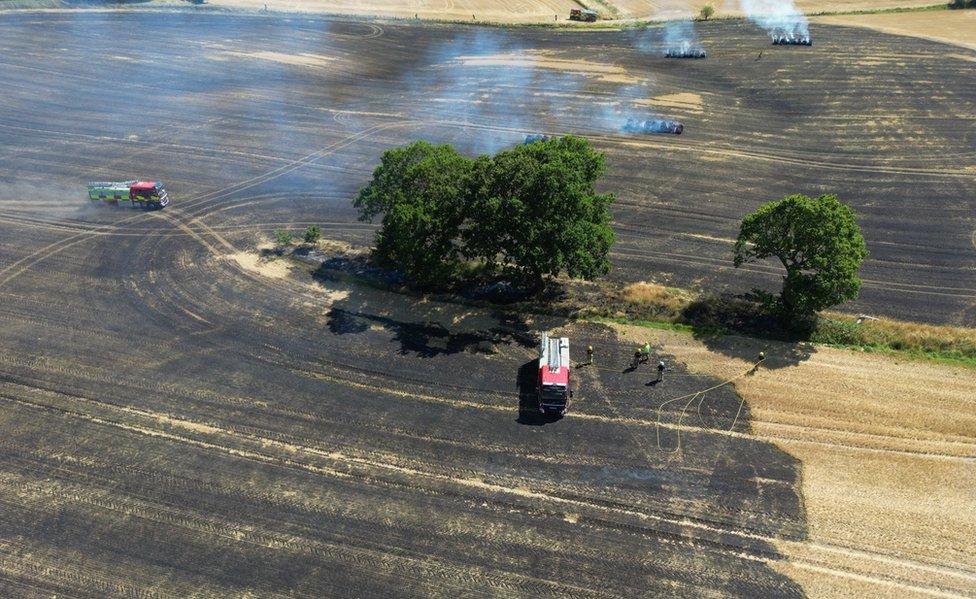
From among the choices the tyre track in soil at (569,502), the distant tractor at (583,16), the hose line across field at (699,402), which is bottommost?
the tyre track in soil at (569,502)

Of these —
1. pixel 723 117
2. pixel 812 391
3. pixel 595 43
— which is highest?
pixel 595 43

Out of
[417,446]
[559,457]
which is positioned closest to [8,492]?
[417,446]

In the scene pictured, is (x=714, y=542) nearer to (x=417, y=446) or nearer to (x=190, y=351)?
(x=417, y=446)

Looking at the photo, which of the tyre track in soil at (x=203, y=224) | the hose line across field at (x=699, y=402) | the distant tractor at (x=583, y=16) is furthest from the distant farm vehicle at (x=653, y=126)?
the distant tractor at (x=583, y=16)

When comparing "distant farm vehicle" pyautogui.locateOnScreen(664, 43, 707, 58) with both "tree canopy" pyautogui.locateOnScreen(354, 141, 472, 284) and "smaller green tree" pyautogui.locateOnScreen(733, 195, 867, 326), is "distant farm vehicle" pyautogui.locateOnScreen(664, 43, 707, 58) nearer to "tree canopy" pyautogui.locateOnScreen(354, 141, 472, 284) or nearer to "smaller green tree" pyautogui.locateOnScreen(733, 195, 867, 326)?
"smaller green tree" pyautogui.locateOnScreen(733, 195, 867, 326)

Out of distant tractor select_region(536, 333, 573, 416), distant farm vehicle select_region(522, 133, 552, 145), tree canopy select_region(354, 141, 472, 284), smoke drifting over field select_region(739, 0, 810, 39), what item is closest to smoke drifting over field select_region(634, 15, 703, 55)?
smoke drifting over field select_region(739, 0, 810, 39)

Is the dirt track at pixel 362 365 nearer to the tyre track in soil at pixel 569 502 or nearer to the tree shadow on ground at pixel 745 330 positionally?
the tyre track in soil at pixel 569 502
